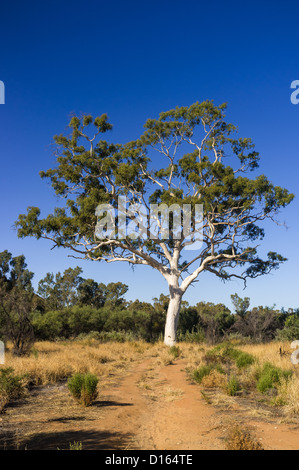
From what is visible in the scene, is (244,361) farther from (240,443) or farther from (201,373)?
(240,443)

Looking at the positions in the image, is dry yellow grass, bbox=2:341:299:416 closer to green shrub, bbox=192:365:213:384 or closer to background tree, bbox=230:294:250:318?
green shrub, bbox=192:365:213:384

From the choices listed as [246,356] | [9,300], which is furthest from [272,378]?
[9,300]

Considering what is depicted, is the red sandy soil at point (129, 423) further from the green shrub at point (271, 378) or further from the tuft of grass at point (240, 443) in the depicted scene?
the green shrub at point (271, 378)

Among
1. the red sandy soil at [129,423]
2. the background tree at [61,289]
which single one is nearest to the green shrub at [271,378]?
the red sandy soil at [129,423]

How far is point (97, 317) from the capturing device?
2981cm

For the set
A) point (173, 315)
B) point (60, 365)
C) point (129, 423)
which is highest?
point (173, 315)

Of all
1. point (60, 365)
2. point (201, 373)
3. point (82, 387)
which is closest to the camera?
point (82, 387)

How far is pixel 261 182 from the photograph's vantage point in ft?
68.9

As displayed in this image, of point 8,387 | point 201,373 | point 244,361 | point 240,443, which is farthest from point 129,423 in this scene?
point 244,361

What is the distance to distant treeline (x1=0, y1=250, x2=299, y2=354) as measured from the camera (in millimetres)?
15898

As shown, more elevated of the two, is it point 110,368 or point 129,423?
point 129,423

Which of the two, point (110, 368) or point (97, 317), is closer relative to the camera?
point (110, 368)
